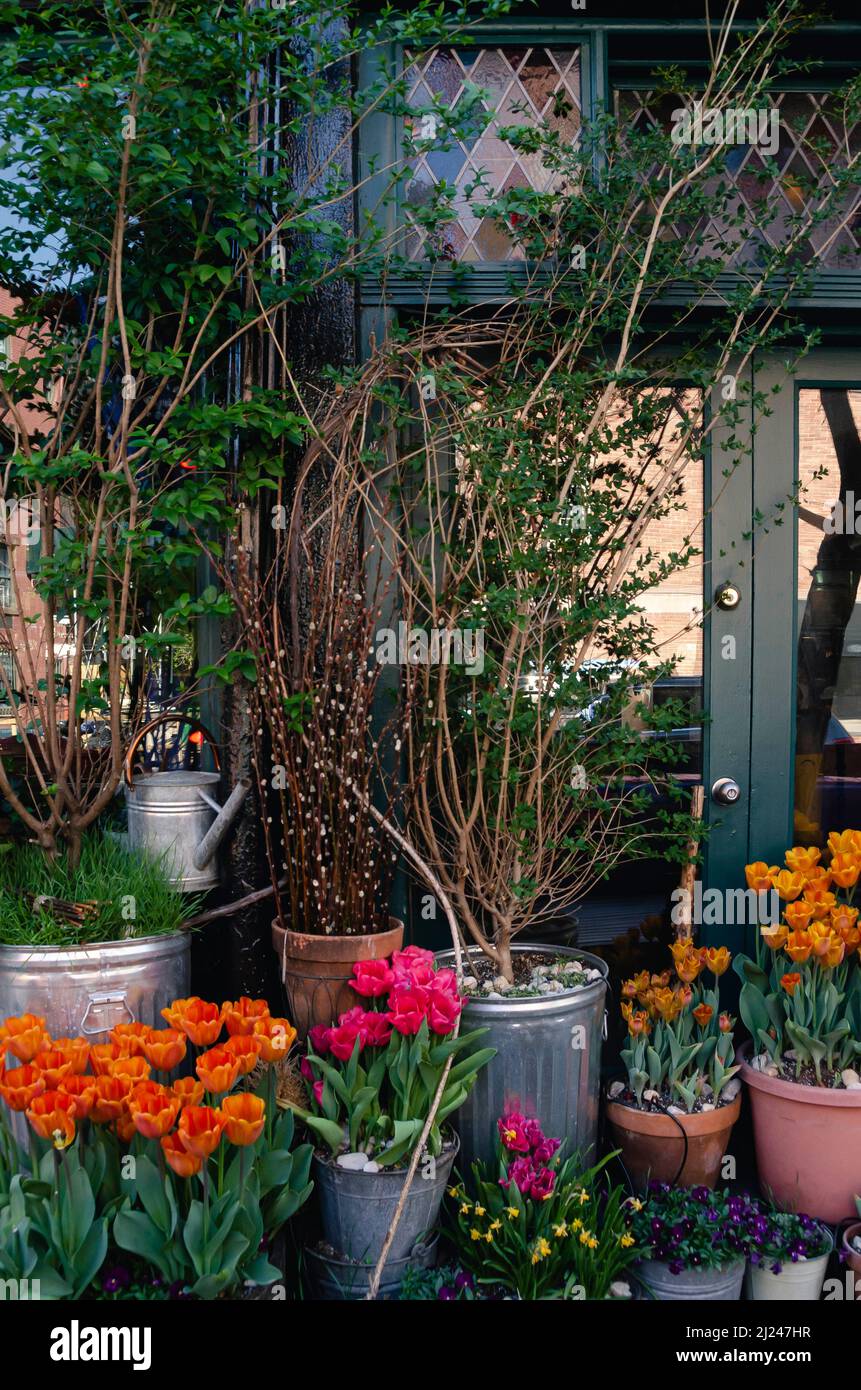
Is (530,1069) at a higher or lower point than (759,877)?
lower

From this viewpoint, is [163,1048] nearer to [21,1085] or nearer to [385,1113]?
[21,1085]

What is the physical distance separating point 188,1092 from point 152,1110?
0.33 feet

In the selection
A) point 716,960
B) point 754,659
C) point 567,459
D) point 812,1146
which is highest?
point 567,459

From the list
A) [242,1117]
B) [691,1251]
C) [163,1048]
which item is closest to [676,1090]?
[691,1251]

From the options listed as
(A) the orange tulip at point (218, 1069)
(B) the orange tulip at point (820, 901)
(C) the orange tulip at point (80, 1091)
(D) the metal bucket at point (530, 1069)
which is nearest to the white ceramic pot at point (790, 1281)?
(D) the metal bucket at point (530, 1069)

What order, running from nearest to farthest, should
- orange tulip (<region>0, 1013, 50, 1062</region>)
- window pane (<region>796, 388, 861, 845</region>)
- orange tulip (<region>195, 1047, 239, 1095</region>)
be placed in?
orange tulip (<region>195, 1047, 239, 1095</region>), orange tulip (<region>0, 1013, 50, 1062</region>), window pane (<region>796, 388, 861, 845</region>)

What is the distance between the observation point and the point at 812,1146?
2.82m

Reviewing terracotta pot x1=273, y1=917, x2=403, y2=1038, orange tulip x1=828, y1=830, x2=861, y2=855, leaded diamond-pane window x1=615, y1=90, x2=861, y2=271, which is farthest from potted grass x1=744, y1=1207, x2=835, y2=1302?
leaded diamond-pane window x1=615, y1=90, x2=861, y2=271

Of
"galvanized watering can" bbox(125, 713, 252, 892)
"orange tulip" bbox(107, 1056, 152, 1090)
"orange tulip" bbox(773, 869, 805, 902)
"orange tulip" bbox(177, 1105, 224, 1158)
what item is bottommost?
"orange tulip" bbox(177, 1105, 224, 1158)

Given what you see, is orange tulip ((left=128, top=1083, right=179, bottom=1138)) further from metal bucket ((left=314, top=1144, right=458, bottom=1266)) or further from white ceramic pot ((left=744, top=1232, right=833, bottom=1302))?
white ceramic pot ((left=744, top=1232, right=833, bottom=1302))

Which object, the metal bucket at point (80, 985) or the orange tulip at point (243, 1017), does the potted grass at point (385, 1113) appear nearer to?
the orange tulip at point (243, 1017)

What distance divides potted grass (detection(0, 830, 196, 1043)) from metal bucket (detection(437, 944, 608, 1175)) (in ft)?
2.83

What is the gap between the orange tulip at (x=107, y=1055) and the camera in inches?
86.0

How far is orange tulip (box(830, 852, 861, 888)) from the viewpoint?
2.99m
